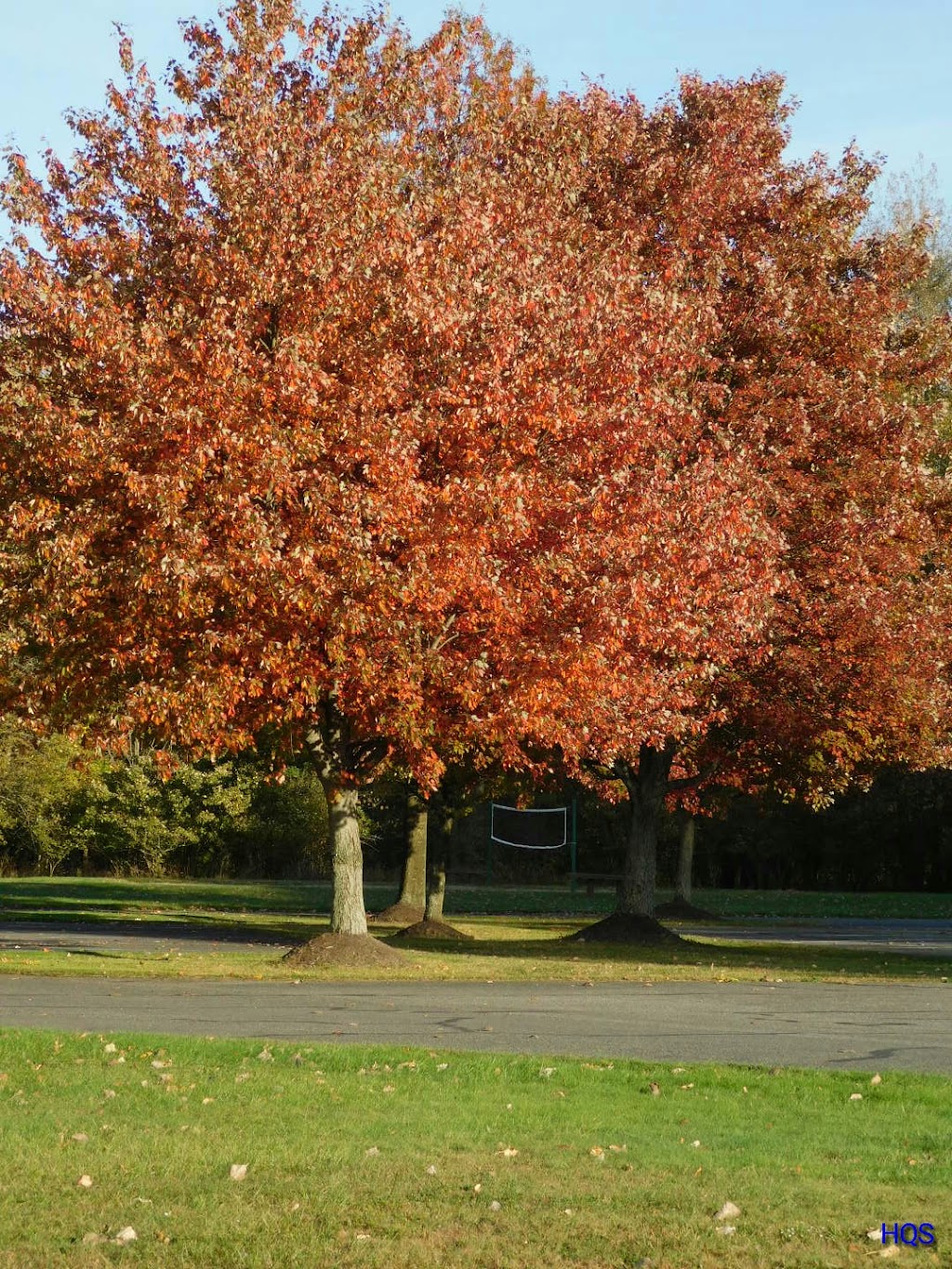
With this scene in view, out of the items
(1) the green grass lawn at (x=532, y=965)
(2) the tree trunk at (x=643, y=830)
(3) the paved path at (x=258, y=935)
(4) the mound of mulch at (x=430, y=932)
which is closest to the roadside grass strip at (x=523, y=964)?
(1) the green grass lawn at (x=532, y=965)

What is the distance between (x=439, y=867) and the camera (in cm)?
3008

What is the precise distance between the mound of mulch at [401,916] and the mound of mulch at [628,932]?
5803mm

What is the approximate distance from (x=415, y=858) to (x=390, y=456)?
57.5 feet

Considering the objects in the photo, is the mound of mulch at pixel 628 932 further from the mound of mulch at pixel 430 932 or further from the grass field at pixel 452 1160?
the grass field at pixel 452 1160

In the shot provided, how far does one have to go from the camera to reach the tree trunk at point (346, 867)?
68.2 feet

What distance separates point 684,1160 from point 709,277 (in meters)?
17.8

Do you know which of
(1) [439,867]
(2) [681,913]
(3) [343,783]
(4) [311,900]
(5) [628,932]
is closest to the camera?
(3) [343,783]

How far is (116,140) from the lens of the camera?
1945 centimetres

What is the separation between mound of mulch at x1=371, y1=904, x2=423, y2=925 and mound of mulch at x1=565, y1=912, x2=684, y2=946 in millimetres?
5803

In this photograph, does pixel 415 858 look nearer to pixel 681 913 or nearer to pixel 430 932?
pixel 430 932

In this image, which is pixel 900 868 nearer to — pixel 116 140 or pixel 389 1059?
pixel 116 140

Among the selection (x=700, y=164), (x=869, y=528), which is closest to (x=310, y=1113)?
(x=869, y=528)

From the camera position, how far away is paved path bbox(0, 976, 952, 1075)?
39.9 feet

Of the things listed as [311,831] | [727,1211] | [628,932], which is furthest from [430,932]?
[311,831]
